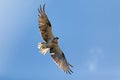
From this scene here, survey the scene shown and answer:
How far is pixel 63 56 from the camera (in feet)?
187

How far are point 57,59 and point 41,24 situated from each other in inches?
122

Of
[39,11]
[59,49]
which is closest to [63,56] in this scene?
[59,49]

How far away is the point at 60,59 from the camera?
186ft

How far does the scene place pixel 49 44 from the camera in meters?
55.8

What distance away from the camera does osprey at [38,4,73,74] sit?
54909mm

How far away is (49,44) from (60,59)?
1590 mm

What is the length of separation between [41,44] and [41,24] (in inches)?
53.6

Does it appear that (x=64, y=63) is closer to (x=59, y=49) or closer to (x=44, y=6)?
(x=59, y=49)

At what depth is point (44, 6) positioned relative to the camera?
2115 inches

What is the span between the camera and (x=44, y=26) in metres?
55.3

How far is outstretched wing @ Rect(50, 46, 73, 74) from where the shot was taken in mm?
55875

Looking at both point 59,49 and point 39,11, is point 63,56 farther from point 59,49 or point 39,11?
point 39,11

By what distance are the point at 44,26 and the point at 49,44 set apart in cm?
136

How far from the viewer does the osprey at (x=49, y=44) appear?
180ft
